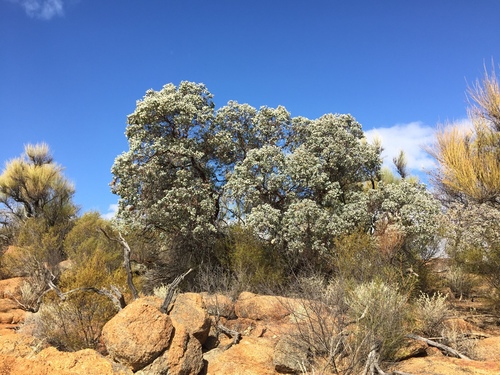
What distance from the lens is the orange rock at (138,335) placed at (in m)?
6.67

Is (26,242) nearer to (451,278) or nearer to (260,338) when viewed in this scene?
(260,338)

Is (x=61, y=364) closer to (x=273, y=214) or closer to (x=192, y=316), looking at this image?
(x=192, y=316)

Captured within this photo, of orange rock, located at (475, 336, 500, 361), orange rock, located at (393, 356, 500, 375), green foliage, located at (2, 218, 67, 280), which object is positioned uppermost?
green foliage, located at (2, 218, 67, 280)

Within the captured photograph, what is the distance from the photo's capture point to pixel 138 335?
22.3ft

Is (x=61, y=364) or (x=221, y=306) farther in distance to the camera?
(x=221, y=306)

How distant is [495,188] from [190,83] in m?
10.3

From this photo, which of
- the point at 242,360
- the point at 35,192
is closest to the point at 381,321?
the point at 242,360

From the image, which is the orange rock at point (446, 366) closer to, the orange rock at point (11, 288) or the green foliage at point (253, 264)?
the green foliage at point (253, 264)

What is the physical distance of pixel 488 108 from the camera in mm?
12133

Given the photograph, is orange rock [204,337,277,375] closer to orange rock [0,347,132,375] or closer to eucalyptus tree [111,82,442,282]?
orange rock [0,347,132,375]

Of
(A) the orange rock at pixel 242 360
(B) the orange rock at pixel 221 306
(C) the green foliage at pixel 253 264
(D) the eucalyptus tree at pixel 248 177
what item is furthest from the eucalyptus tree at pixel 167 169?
(A) the orange rock at pixel 242 360

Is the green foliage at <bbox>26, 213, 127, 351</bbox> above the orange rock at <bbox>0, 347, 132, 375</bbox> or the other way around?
above

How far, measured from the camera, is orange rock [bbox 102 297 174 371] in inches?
263

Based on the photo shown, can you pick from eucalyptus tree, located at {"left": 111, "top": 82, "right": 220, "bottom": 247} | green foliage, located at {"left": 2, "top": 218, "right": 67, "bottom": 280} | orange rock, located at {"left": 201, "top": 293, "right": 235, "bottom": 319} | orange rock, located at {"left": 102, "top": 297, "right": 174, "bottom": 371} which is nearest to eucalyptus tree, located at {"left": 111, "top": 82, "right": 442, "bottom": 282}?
eucalyptus tree, located at {"left": 111, "top": 82, "right": 220, "bottom": 247}
